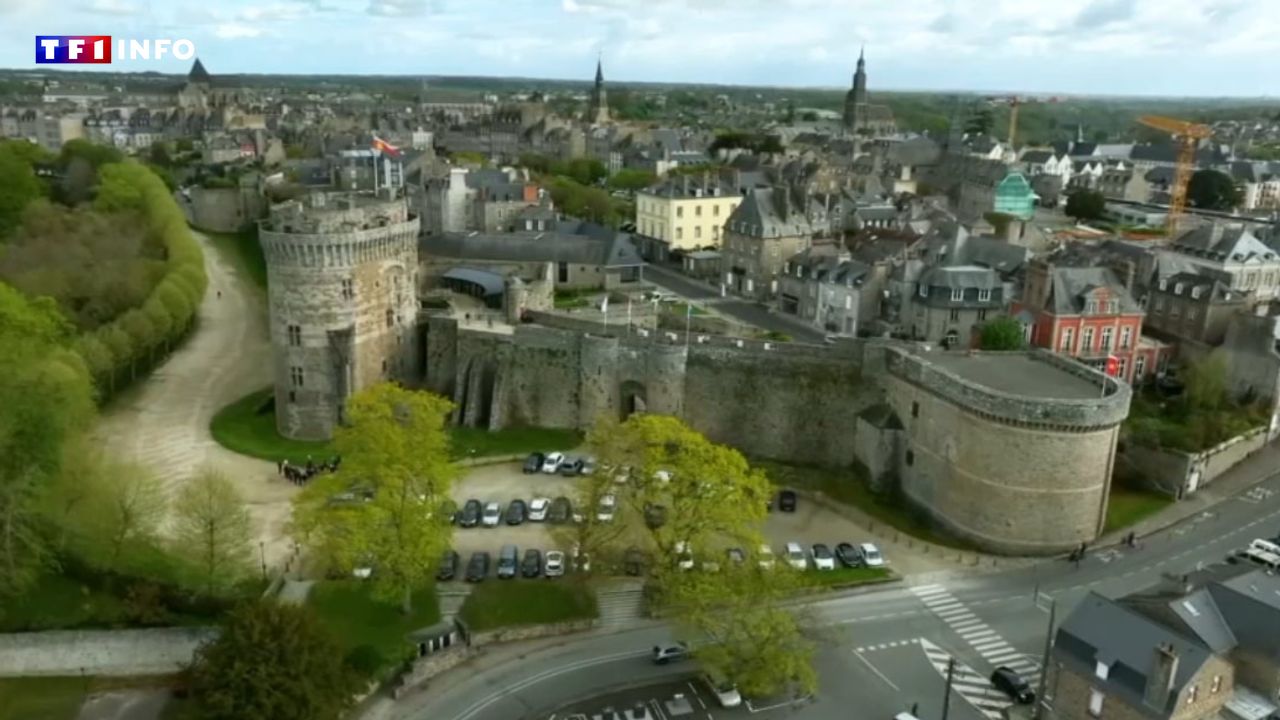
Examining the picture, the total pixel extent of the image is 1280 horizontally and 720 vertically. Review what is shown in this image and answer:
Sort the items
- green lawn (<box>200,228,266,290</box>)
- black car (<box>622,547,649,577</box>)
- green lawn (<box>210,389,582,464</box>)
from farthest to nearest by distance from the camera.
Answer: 1. green lawn (<box>200,228,266,290</box>)
2. green lawn (<box>210,389,582,464</box>)
3. black car (<box>622,547,649,577</box>)

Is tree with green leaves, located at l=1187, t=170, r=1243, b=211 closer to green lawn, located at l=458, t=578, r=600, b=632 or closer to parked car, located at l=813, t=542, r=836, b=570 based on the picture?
parked car, located at l=813, t=542, r=836, b=570

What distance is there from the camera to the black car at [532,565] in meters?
34.9

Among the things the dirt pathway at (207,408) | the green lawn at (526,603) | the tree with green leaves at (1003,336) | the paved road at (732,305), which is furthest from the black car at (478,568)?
the tree with green leaves at (1003,336)

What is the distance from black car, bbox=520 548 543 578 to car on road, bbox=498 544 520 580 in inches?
10.9

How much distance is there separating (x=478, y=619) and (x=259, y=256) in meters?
66.7

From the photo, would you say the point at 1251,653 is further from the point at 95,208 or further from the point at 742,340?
the point at 95,208

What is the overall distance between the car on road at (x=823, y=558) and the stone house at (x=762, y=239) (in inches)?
1334

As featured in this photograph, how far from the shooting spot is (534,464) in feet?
→ 146

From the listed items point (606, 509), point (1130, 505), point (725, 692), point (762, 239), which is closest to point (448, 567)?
point (606, 509)

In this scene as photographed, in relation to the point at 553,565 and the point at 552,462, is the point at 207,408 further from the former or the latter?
the point at 553,565

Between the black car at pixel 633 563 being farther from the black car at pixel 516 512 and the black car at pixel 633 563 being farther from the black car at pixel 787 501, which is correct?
the black car at pixel 787 501

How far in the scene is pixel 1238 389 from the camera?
165 feet

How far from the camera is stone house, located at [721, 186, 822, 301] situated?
69.4 meters

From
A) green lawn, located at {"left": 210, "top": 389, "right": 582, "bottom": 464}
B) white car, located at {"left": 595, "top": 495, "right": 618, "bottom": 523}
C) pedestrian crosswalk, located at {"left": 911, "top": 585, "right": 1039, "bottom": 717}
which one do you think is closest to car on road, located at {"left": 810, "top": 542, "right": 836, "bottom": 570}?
pedestrian crosswalk, located at {"left": 911, "top": 585, "right": 1039, "bottom": 717}
